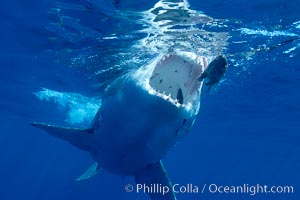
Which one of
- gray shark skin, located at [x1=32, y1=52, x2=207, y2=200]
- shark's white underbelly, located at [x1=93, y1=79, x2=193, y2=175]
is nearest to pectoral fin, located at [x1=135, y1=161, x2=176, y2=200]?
shark's white underbelly, located at [x1=93, y1=79, x2=193, y2=175]

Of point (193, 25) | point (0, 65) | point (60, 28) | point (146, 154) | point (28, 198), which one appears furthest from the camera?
point (28, 198)

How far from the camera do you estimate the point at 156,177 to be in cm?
736

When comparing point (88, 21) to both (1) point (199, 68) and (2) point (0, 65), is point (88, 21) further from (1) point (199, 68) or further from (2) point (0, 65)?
(2) point (0, 65)

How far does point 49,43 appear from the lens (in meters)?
14.0

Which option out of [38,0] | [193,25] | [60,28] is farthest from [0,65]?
[193,25]

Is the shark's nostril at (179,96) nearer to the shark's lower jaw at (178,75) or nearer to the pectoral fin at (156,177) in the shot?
the shark's lower jaw at (178,75)

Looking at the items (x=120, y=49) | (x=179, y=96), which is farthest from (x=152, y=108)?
(x=120, y=49)

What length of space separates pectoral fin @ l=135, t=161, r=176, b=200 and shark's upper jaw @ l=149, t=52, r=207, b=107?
2414 millimetres

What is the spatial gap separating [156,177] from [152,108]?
298cm

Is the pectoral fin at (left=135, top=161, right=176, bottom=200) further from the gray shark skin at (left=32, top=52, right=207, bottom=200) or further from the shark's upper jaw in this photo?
the shark's upper jaw

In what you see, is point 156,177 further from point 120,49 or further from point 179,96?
point 120,49

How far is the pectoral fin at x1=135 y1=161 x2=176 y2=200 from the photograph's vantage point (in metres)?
7.17

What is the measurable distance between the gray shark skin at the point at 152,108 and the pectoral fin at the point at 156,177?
0.81m

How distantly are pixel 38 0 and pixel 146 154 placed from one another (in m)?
7.11
